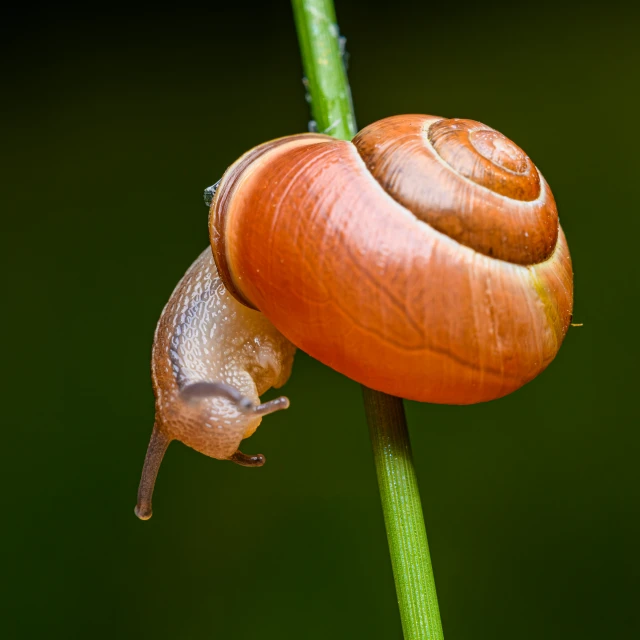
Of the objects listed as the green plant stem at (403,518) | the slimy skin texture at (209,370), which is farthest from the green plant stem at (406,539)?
the slimy skin texture at (209,370)

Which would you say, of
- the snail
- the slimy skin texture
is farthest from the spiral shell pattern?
the slimy skin texture

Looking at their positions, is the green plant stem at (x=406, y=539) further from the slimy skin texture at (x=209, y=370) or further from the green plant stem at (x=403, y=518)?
the slimy skin texture at (x=209, y=370)

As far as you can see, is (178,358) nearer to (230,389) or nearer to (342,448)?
(230,389)

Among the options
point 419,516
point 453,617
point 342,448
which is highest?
point 419,516

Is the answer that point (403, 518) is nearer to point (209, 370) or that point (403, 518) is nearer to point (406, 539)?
point (406, 539)

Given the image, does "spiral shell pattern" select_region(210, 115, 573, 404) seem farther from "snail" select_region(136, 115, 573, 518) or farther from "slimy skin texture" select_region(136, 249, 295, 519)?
"slimy skin texture" select_region(136, 249, 295, 519)

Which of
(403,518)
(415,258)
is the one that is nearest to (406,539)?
(403,518)

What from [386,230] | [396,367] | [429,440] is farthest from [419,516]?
[429,440]

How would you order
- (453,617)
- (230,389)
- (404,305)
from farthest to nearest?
(453,617)
(230,389)
(404,305)
